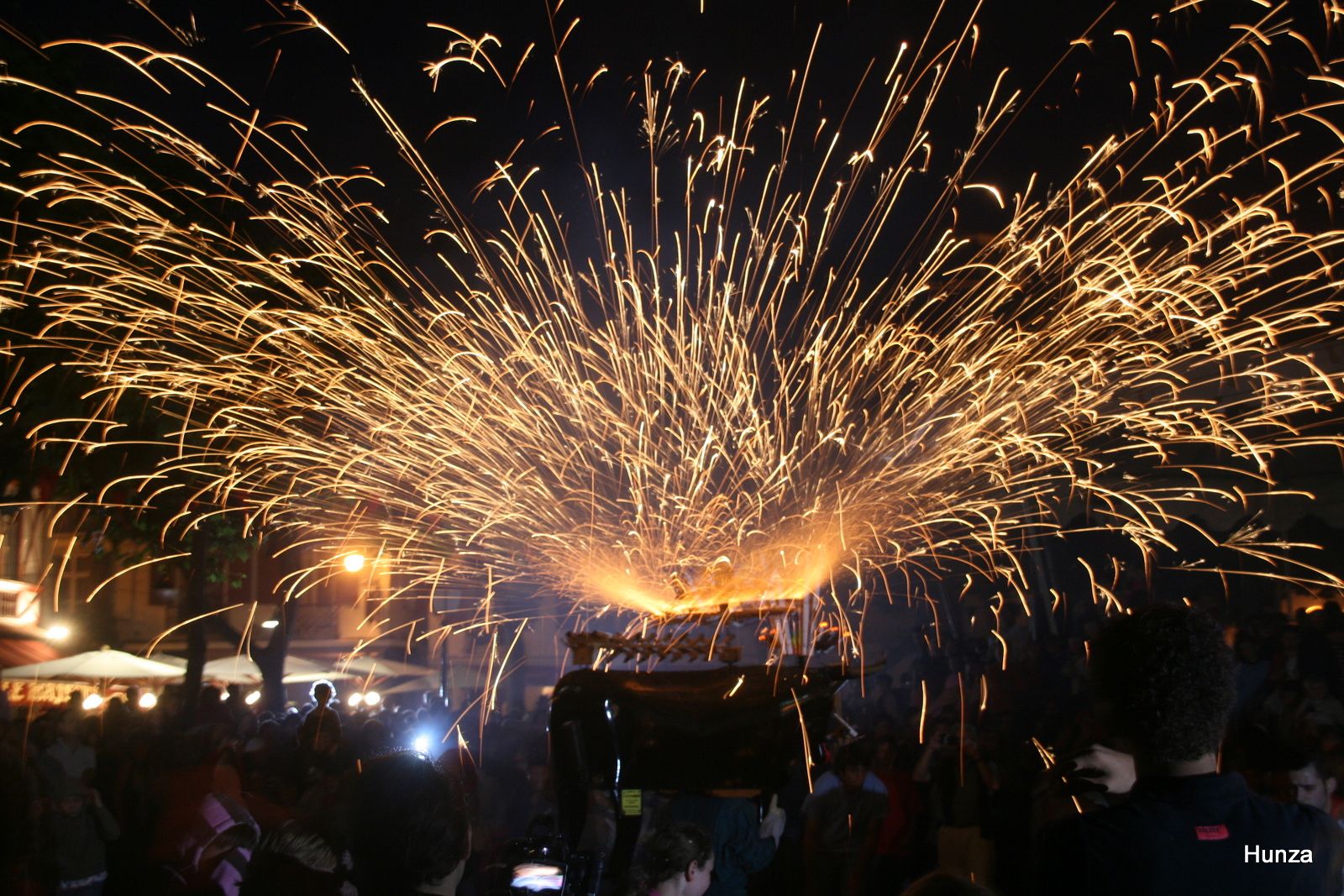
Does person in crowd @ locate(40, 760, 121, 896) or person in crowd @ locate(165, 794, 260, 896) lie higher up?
person in crowd @ locate(165, 794, 260, 896)

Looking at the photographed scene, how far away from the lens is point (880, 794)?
8336 millimetres

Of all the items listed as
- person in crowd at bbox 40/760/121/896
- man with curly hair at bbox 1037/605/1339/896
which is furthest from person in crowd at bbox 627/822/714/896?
person in crowd at bbox 40/760/121/896

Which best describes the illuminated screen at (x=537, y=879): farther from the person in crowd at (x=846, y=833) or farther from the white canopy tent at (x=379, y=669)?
the white canopy tent at (x=379, y=669)

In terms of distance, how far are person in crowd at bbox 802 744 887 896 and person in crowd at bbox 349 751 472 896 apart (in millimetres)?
5728

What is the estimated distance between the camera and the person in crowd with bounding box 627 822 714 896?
15.8 ft

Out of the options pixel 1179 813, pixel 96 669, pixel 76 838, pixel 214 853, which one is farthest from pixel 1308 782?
pixel 96 669

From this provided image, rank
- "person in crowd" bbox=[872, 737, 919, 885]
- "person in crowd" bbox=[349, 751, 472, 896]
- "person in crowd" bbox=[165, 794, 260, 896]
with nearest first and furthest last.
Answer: "person in crowd" bbox=[349, 751, 472, 896] → "person in crowd" bbox=[165, 794, 260, 896] → "person in crowd" bbox=[872, 737, 919, 885]

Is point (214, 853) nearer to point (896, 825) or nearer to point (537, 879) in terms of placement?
point (537, 879)

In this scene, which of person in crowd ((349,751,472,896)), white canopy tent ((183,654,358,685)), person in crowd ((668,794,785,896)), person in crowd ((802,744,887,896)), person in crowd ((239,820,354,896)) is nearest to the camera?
person in crowd ((349,751,472,896))

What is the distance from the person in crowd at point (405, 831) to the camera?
9.66 ft

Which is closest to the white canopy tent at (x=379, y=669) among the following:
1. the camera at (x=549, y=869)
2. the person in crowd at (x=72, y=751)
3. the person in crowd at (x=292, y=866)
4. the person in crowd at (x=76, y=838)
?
the person in crowd at (x=72, y=751)

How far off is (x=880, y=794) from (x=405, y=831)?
6.12 metres

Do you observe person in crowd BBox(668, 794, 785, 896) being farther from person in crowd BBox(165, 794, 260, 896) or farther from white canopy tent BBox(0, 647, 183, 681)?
white canopy tent BBox(0, 647, 183, 681)

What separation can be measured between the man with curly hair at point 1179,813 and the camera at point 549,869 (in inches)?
152
